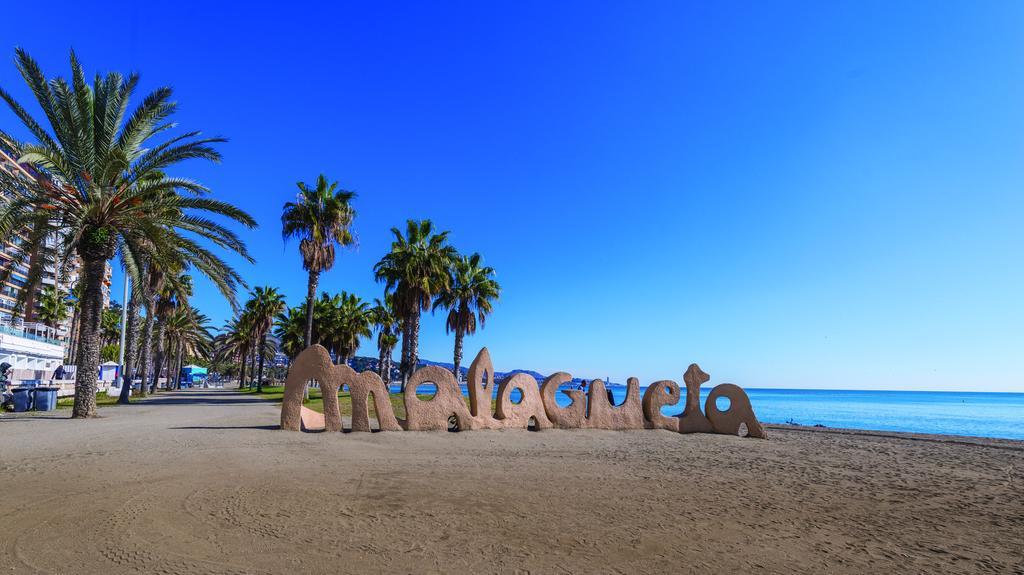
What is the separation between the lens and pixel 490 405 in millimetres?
15516

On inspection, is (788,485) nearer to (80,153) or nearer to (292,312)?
(80,153)

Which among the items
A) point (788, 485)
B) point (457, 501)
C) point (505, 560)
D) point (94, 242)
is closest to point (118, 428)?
point (94, 242)

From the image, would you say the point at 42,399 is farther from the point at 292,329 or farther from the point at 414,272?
the point at 292,329

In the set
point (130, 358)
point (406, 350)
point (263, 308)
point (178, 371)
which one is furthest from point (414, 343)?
point (178, 371)

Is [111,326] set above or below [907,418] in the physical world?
above

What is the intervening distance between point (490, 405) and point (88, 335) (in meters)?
11.9

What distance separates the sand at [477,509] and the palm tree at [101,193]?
571cm

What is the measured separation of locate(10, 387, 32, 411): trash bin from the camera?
1883 centimetres

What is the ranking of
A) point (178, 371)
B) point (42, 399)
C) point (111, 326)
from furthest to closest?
point (111, 326), point (178, 371), point (42, 399)

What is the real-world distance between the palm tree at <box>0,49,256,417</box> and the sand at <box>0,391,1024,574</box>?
5709 millimetres

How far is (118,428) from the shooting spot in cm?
1368

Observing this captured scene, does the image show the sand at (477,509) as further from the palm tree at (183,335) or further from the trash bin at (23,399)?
the palm tree at (183,335)

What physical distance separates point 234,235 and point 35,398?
10333mm

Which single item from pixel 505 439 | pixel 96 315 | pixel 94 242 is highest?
pixel 94 242
